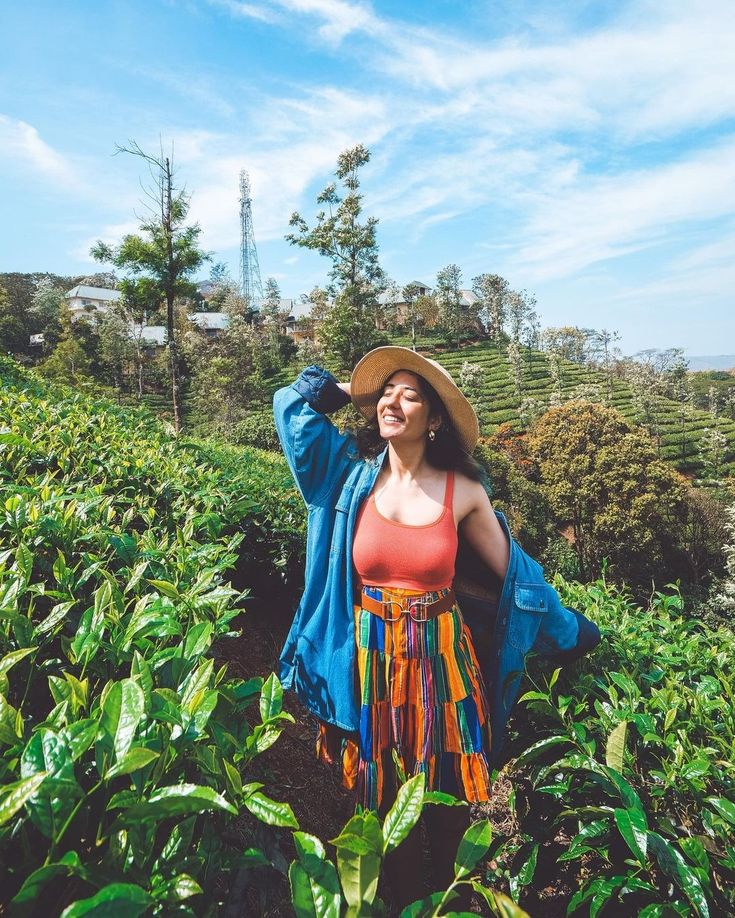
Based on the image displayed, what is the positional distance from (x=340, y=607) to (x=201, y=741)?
0.76 metres

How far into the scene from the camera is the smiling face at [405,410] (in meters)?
1.62

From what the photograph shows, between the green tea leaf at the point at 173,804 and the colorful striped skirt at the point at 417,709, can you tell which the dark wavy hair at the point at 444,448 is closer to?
the colorful striped skirt at the point at 417,709

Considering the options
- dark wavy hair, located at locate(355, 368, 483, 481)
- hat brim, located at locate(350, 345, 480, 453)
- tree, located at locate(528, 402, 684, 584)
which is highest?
hat brim, located at locate(350, 345, 480, 453)

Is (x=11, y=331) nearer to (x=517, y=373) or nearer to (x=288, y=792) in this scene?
(x=517, y=373)

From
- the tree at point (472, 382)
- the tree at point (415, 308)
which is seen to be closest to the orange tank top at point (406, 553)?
the tree at point (472, 382)

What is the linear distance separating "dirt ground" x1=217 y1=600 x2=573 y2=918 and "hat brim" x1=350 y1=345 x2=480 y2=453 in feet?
3.55

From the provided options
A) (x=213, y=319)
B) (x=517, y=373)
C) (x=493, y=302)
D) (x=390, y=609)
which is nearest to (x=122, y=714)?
(x=390, y=609)

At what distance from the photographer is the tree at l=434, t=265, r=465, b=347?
1620 inches

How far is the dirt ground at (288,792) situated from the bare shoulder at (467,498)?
2.75 ft

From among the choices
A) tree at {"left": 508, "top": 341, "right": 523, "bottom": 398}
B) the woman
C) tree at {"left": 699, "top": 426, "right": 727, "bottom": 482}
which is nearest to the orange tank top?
the woman

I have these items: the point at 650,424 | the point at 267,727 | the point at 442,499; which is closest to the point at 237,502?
the point at 442,499

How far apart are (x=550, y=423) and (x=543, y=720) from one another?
15.7 meters

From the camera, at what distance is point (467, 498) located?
161 cm

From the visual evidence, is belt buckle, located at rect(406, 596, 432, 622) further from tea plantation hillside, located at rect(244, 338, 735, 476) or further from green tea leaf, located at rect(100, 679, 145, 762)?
tea plantation hillside, located at rect(244, 338, 735, 476)
